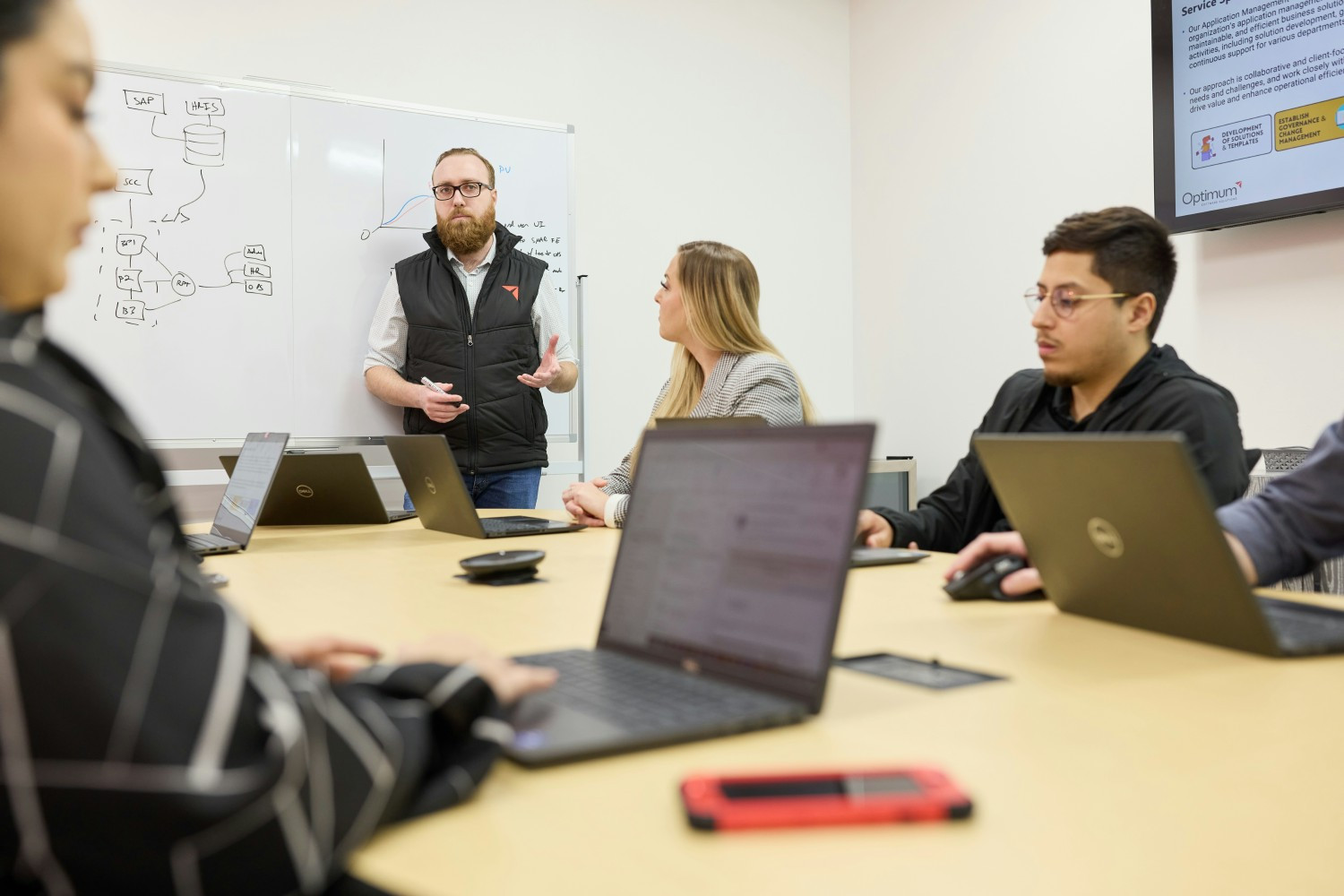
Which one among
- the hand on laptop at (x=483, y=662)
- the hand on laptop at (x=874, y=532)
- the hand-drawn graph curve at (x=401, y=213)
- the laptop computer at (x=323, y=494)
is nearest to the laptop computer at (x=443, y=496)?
the laptop computer at (x=323, y=494)

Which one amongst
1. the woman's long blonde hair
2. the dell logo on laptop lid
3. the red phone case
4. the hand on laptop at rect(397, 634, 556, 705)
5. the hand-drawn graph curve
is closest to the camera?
the red phone case

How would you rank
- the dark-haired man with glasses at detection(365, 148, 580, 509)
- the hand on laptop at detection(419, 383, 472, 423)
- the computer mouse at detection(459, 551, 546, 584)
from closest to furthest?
1. the computer mouse at detection(459, 551, 546, 584)
2. the hand on laptop at detection(419, 383, 472, 423)
3. the dark-haired man with glasses at detection(365, 148, 580, 509)

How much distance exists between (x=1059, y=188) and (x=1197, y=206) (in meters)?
0.66

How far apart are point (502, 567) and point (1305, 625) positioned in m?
0.98

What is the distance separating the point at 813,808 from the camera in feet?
2.02

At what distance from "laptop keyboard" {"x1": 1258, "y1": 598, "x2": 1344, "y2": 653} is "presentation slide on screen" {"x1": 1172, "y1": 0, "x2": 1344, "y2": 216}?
2.25m

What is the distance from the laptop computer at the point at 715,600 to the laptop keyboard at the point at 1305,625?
18.9 inches

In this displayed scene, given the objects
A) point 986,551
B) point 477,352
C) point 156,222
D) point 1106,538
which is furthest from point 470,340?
point 1106,538

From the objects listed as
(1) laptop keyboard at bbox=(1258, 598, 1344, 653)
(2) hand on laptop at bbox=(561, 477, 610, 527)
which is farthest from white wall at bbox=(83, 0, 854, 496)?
(1) laptop keyboard at bbox=(1258, 598, 1344, 653)

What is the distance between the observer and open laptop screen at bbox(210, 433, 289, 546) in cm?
207

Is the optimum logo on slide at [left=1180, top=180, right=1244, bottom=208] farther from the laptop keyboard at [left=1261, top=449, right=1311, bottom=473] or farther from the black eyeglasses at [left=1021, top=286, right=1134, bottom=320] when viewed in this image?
the black eyeglasses at [left=1021, top=286, right=1134, bottom=320]

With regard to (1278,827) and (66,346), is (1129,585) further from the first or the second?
(66,346)

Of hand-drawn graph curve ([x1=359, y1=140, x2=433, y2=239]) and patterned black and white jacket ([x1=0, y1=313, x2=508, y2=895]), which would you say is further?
hand-drawn graph curve ([x1=359, y1=140, x2=433, y2=239])

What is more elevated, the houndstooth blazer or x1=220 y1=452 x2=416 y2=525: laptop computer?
the houndstooth blazer
